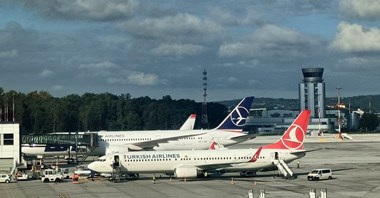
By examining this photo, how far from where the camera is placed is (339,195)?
5494 cm

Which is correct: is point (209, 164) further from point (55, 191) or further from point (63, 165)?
point (63, 165)

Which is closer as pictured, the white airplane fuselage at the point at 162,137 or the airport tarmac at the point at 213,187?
the airport tarmac at the point at 213,187

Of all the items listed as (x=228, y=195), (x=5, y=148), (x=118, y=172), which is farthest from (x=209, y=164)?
(x=5, y=148)

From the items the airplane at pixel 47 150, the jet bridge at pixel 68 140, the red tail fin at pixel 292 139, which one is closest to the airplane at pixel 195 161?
the red tail fin at pixel 292 139

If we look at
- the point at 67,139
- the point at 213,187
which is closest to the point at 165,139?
the point at 67,139

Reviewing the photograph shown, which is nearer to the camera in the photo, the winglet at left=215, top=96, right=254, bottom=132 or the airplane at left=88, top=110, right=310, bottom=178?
the airplane at left=88, top=110, right=310, bottom=178

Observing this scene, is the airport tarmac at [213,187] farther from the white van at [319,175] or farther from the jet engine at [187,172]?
the jet engine at [187,172]

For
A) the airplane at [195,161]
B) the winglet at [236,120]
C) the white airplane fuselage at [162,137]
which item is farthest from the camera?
the winglet at [236,120]

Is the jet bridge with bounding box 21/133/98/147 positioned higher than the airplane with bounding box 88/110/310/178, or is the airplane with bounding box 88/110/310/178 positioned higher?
the jet bridge with bounding box 21/133/98/147

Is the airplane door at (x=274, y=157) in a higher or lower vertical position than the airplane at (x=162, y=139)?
lower

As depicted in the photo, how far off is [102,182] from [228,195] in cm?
1940

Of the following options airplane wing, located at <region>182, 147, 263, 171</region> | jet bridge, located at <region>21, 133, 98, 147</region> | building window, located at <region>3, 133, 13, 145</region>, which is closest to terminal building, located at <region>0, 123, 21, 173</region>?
building window, located at <region>3, 133, 13, 145</region>

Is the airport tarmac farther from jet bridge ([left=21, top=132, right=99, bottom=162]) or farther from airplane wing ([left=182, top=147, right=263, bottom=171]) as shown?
jet bridge ([left=21, top=132, right=99, bottom=162])

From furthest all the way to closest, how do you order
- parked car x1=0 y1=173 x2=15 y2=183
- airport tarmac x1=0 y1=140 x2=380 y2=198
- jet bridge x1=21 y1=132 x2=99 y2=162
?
1. jet bridge x1=21 y1=132 x2=99 y2=162
2. parked car x1=0 y1=173 x2=15 y2=183
3. airport tarmac x1=0 y1=140 x2=380 y2=198
